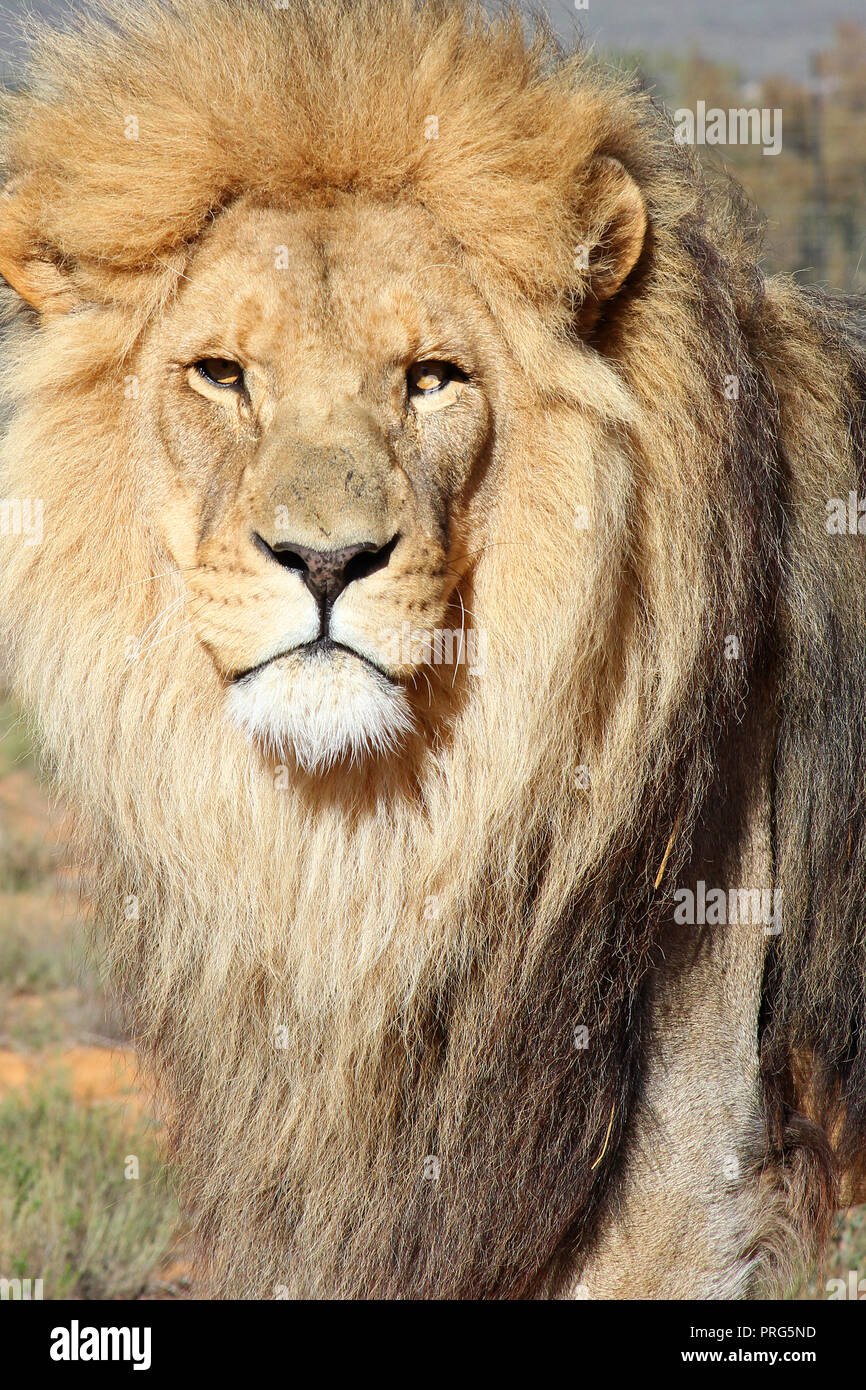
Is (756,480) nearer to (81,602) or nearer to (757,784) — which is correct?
(757,784)

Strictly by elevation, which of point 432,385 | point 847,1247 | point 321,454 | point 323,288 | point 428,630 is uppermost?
point 323,288

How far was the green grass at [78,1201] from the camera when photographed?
155 inches

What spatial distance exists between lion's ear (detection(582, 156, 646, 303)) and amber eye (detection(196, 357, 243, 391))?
643 mm

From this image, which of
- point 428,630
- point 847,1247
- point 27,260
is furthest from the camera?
point 847,1247

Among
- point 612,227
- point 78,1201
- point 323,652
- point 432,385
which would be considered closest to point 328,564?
point 323,652

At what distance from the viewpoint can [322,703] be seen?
2191mm

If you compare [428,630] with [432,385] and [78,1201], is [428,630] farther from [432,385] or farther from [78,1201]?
[78,1201]

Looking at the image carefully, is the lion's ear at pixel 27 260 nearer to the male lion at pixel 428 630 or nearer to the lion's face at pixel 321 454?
the male lion at pixel 428 630

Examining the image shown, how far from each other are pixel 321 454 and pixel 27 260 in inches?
29.5

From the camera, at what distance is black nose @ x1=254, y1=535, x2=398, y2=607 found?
2.15 m

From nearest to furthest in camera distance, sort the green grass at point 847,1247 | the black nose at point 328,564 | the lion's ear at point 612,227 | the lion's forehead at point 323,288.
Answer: the black nose at point 328,564 < the lion's forehead at point 323,288 < the lion's ear at point 612,227 < the green grass at point 847,1247

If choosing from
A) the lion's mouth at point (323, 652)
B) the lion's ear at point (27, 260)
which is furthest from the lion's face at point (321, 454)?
the lion's ear at point (27, 260)

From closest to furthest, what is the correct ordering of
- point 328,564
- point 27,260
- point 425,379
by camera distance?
point 328,564
point 425,379
point 27,260

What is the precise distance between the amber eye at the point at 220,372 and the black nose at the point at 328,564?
1.28 ft
